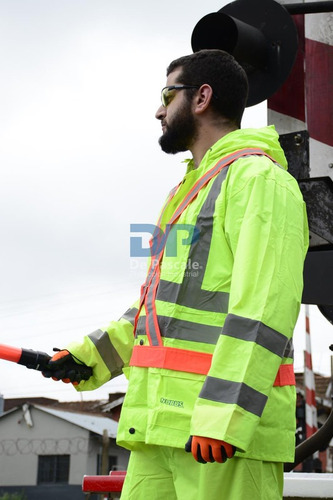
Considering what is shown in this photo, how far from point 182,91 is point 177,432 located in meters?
1.35

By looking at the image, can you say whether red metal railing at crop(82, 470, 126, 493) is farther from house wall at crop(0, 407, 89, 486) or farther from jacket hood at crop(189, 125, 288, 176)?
house wall at crop(0, 407, 89, 486)

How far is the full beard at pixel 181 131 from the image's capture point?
10.8ft

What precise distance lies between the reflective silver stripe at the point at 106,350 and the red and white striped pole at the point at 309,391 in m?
11.3

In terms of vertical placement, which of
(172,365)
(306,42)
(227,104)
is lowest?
(172,365)

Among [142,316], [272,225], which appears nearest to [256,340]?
[272,225]

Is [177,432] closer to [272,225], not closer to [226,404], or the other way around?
[226,404]

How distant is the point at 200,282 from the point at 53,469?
35.0 meters

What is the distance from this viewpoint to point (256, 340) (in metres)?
2.51

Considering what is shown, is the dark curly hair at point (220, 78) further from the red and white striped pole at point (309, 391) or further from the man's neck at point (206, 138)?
the red and white striped pole at point (309, 391)

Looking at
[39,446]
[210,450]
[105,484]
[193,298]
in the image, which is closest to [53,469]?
[39,446]

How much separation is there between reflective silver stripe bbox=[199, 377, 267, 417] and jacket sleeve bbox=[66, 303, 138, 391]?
106 cm

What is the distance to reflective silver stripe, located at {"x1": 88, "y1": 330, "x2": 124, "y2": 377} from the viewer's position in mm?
3545

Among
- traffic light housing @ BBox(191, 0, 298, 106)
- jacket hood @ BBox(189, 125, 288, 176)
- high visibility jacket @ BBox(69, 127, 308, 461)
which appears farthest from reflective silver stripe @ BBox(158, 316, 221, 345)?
traffic light housing @ BBox(191, 0, 298, 106)

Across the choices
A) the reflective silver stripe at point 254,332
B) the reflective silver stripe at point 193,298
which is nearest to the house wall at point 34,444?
the reflective silver stripe at point 193,298
